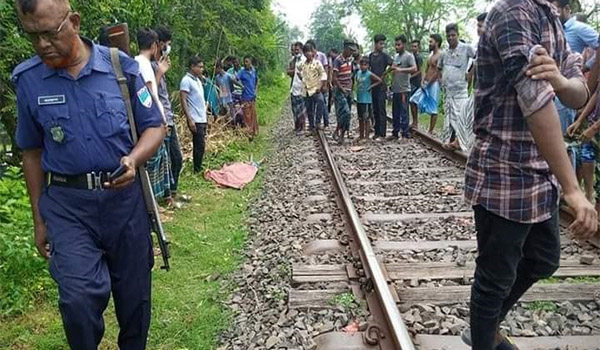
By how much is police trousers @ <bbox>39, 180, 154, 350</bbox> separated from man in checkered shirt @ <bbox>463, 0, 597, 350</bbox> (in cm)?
154

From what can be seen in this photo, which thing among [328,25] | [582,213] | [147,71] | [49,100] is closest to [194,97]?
[147,71]

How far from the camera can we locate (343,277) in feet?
13.3

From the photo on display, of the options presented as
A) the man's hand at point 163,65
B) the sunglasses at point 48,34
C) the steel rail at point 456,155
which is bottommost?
the steel rail at point 456,155

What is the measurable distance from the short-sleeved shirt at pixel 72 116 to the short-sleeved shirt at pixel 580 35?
4517mm

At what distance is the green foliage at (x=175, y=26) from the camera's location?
5750mm

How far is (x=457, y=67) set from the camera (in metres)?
8.67

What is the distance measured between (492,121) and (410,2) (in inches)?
1437

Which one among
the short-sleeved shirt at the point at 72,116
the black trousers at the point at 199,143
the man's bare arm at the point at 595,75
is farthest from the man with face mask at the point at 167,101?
the man's bare arm at the point at 595,75

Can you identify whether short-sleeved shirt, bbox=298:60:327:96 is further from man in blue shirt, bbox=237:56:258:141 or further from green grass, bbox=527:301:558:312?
green grass, bbox=527:301:558:312

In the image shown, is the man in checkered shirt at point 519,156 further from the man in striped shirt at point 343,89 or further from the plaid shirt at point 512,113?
the man in striped shirt at point 343,89

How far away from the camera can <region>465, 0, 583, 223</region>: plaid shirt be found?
206 cm

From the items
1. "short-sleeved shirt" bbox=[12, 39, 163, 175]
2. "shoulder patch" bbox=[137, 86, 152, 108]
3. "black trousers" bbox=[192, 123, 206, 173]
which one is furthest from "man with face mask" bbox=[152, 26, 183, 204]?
"short-sleeved shirt" bbox=[12, 39, 163, 175]

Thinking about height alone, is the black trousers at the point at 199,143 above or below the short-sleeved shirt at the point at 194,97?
below

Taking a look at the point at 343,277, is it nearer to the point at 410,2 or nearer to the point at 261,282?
the point at 261,282
